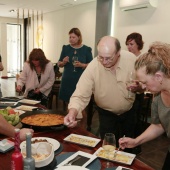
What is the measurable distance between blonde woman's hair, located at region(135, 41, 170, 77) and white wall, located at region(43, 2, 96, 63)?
217 inches

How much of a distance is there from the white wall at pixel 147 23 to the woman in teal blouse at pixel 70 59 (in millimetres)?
1883

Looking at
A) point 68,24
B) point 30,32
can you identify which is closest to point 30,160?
point 68,24

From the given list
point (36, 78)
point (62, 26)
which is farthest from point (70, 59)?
point (62, 26)

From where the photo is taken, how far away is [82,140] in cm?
154

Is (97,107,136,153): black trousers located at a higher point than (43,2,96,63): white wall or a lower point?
lower

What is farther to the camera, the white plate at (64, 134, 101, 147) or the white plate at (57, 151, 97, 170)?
the white plate at (64, 134, 101, 147)

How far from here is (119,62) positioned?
2160mm

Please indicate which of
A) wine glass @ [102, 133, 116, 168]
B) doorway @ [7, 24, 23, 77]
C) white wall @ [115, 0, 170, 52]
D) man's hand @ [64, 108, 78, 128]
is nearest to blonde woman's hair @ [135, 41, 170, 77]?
wine glass @ [102, 133, 116, 168]

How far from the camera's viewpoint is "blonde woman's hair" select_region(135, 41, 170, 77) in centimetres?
125

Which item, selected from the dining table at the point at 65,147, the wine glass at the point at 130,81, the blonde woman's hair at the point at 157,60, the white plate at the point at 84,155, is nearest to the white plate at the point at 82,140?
the dining table at the point at 65,147

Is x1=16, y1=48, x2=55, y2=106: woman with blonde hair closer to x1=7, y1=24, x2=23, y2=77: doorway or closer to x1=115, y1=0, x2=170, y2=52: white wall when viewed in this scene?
x1=115, y1=0, x2=170, y2=52: white wall

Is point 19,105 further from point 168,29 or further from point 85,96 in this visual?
point 168,29

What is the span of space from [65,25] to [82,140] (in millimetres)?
7045

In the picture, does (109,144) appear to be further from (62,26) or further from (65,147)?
(62,26)
